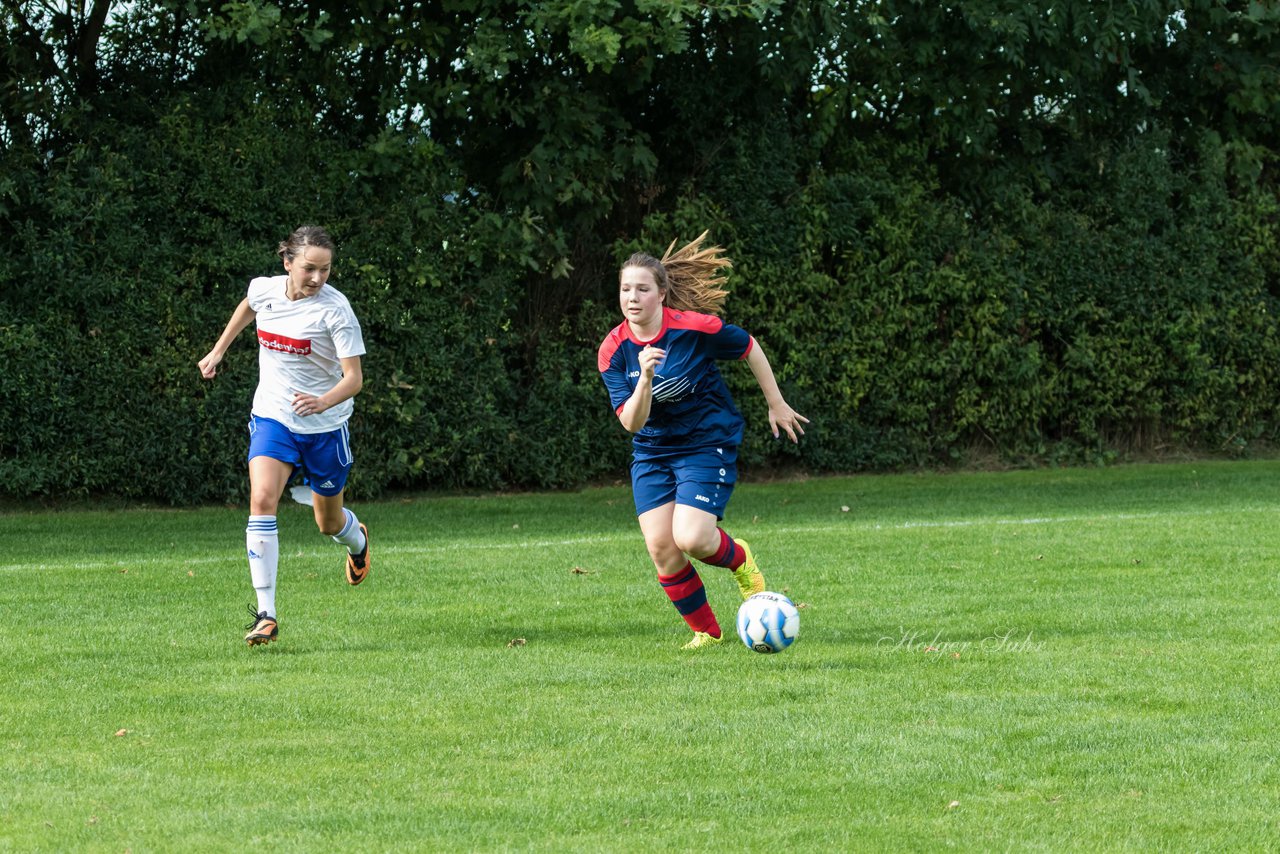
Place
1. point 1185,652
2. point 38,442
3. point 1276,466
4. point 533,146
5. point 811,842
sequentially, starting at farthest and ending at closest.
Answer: point 1276,466, point 533,146, point 38,442, point 1185,652, point 811,842

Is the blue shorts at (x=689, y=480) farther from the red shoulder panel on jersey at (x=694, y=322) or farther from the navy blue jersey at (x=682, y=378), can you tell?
the red shoulder panel on jersey at (x=694, y=322)

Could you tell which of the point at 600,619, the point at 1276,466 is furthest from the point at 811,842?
the point at 1276,466

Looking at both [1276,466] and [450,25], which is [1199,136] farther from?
[450,25]

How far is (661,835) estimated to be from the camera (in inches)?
183

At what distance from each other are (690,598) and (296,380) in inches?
98.1

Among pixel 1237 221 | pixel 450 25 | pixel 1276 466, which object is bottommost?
pixel 1276 466

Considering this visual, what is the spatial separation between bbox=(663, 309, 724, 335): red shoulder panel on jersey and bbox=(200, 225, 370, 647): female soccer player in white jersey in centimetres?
167

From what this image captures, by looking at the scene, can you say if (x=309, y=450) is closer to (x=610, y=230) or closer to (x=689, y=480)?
(x=689, y=480)

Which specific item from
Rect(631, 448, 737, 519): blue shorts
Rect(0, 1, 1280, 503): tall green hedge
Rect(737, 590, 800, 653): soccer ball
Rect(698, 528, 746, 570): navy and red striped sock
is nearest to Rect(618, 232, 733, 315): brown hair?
Rect(631, 448, 737, 519): blue shorts

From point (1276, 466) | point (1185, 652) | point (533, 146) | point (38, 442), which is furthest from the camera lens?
point (1276, 466)

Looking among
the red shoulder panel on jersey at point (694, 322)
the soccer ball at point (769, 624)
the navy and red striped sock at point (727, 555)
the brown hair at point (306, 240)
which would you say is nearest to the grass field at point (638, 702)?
the soccer ball at point (769, 624)

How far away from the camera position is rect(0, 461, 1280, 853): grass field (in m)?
4.80

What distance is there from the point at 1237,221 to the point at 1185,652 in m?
13.2

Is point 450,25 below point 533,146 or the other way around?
the other way around
